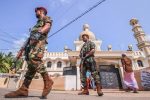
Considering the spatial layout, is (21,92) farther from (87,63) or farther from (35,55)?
(87,63)

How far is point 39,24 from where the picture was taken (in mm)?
3293

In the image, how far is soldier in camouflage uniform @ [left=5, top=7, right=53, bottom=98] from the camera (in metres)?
2.84

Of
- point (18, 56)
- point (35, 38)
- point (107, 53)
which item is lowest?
point (18, 56)

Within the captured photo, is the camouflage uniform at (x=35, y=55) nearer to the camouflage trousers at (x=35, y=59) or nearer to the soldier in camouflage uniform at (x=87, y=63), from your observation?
the camouflage trousers at (x=35, y=59)

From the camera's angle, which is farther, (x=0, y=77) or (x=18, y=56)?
(x=0, y=77)

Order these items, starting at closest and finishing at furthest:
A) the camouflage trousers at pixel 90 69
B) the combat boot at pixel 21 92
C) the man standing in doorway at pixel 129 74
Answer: the combat boot at pixel 21 92, the camouflage trousers at pixel 90 69, the man standing in doorway at pixel 129 74

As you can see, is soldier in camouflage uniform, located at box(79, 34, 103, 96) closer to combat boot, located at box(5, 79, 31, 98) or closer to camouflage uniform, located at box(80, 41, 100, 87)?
camouflage uniform, located at box(80, 41, 100, 87)

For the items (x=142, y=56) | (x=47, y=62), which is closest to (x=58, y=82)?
(x=47, y=62)

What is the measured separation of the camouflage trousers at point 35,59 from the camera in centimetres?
286

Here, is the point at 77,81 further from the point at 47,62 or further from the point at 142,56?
the point at 142,56

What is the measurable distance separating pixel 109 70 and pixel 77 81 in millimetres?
3077

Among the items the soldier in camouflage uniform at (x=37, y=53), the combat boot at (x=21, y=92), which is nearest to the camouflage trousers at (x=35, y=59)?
the soldier in camouflage uniform at (x=37, y=53)

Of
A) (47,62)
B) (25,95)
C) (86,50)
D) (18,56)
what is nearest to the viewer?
(25,95)

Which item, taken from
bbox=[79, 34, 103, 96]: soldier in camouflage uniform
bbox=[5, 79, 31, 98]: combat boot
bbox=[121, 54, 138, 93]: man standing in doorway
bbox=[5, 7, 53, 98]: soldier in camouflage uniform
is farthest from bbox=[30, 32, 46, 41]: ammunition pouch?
bbox=[121, 54, 138, 93]: man standing in doorway
